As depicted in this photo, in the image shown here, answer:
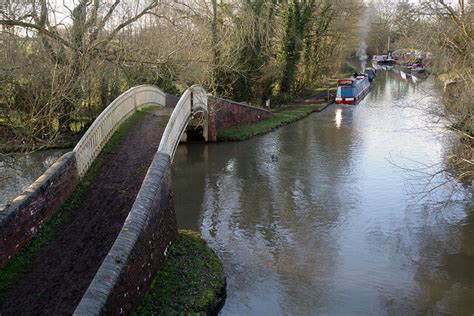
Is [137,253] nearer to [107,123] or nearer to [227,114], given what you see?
[107,123]

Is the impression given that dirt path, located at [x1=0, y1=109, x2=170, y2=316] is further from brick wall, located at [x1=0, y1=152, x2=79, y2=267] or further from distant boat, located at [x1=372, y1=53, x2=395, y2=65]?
distant boat, located at [x1=372, y1=53, x2=395, y2=65]

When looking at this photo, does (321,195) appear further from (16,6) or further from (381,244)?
(16,6)

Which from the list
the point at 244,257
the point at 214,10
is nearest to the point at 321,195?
the point at 244,257

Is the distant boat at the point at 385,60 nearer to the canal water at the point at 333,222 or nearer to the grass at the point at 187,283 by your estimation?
the canal water at the point at 333,222

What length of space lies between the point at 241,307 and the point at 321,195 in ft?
23.1

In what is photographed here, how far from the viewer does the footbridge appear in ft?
26.2

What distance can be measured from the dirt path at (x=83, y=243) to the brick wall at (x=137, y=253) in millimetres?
892

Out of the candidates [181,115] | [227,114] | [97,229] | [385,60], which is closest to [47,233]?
[97,229]

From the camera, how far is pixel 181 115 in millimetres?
17359

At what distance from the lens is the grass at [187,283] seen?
884cm

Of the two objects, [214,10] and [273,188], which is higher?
[214,10]

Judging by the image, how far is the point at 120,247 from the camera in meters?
8.22

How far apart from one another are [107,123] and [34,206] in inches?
209

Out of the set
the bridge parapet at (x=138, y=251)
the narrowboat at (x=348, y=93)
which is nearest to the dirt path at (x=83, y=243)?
the bridge parapet at (x=138, y=251)
